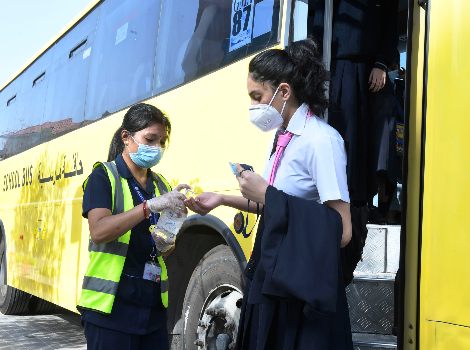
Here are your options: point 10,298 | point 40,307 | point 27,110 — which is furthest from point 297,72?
point 40,307

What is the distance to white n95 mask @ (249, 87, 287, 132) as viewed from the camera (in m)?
2.10

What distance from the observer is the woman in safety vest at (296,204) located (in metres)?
1.80

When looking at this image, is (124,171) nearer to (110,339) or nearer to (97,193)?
(97,193)

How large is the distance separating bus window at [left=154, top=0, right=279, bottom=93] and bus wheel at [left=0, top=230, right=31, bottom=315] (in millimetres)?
5170

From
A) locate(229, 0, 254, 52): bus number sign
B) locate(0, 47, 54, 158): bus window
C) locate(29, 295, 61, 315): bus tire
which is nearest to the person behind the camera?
locate(229, 0, 254, 52): bus number sign

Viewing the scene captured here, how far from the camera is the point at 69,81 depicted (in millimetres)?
6727

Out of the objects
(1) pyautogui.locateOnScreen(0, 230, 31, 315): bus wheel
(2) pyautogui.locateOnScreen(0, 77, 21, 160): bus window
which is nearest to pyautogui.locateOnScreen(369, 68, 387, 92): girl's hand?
(1) pyautogui.locateOnScreen(0, 230, 31, 315): bus wheel

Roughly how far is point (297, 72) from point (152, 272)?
1087mm

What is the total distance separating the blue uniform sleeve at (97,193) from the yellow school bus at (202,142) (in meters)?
0.95

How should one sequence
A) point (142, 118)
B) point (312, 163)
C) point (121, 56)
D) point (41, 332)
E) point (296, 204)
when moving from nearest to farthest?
point (296, 204)
point (312, 163)
point (142, 118)
point (121, 56)
point (41, 332)

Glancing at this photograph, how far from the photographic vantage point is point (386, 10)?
3400mm

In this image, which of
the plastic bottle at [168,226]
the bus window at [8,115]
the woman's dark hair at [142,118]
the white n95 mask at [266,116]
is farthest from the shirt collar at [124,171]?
the bus window at [8,115]

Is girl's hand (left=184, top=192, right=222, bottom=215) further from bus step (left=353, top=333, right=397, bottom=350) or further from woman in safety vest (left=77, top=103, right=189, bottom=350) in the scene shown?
bus step (left=353, top=333, right=397, bottom=350)

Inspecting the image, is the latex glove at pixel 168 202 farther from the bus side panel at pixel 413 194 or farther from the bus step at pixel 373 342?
the bus step at pixel 373 342
